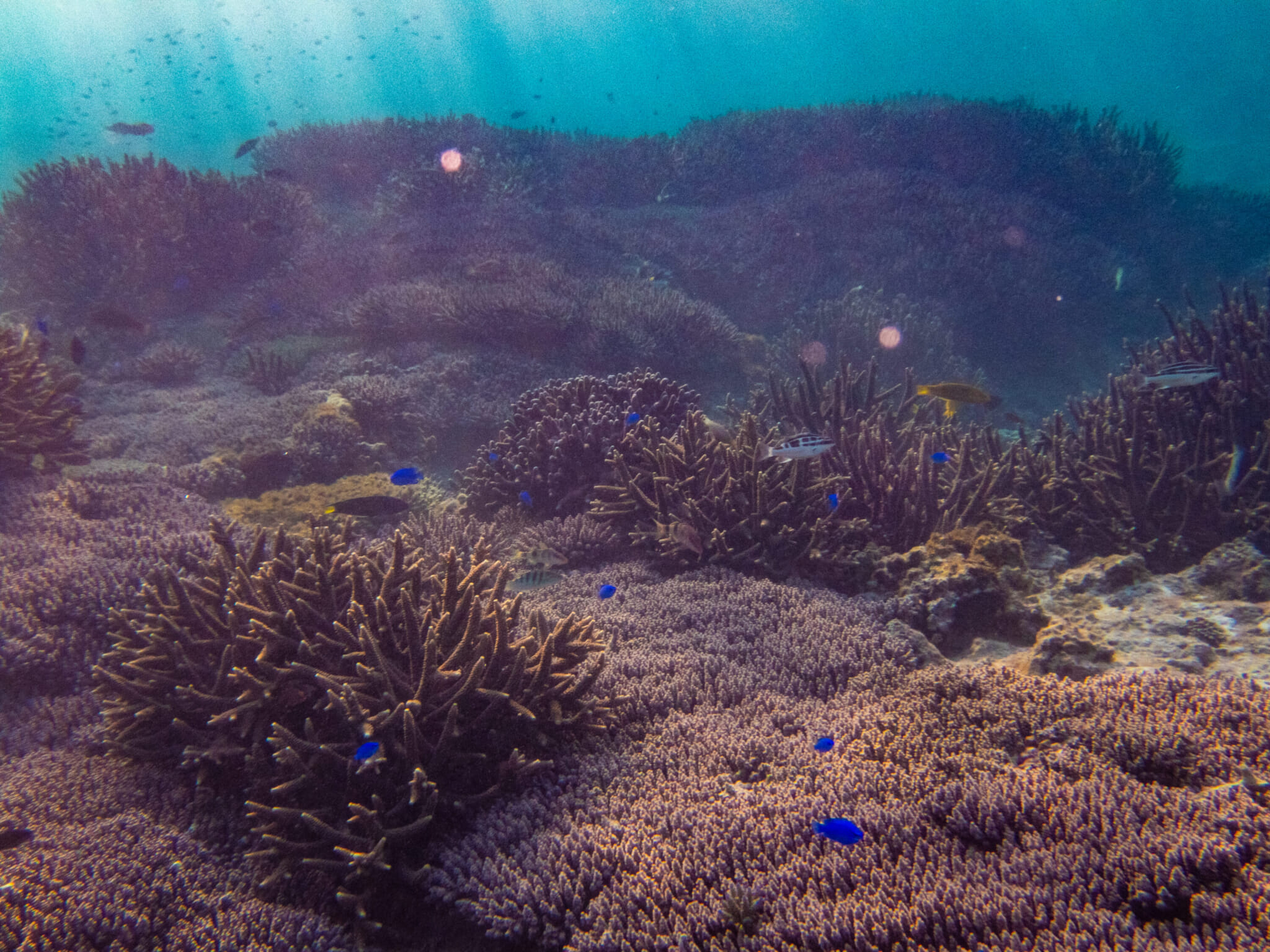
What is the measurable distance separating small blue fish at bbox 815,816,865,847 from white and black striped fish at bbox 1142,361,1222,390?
190 inches

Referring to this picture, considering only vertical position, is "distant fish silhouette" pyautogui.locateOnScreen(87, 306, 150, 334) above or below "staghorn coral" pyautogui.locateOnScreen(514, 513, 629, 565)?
above

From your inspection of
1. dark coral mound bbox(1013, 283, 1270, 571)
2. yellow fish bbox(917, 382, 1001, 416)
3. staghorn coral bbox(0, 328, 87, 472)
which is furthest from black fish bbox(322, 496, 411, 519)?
dark coral mound bbox(1013, 283, 1270, 571)

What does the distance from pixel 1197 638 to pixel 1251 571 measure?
0.85m

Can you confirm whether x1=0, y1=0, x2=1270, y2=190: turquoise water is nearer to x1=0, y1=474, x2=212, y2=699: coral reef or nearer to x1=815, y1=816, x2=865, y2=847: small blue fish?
x1=0, y1=474, x2=212, y2=699: coral reef

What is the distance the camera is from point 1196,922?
1.86m

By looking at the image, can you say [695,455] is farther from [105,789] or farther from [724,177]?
[724,177]

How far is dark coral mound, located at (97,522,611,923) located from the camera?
283 cm

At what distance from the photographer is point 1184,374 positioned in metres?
4.96

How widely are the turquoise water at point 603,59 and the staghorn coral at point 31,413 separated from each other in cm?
6730

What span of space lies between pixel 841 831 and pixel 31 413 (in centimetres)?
789

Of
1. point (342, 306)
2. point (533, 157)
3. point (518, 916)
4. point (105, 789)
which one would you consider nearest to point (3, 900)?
point (105, 789)

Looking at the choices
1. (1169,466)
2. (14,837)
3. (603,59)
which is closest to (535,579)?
(14,837)

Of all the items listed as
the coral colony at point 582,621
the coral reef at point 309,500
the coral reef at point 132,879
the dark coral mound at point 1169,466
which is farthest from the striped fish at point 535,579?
the dark coral mound at point 1169,466

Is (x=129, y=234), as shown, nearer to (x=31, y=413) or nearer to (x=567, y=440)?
(x=31, y=413)
